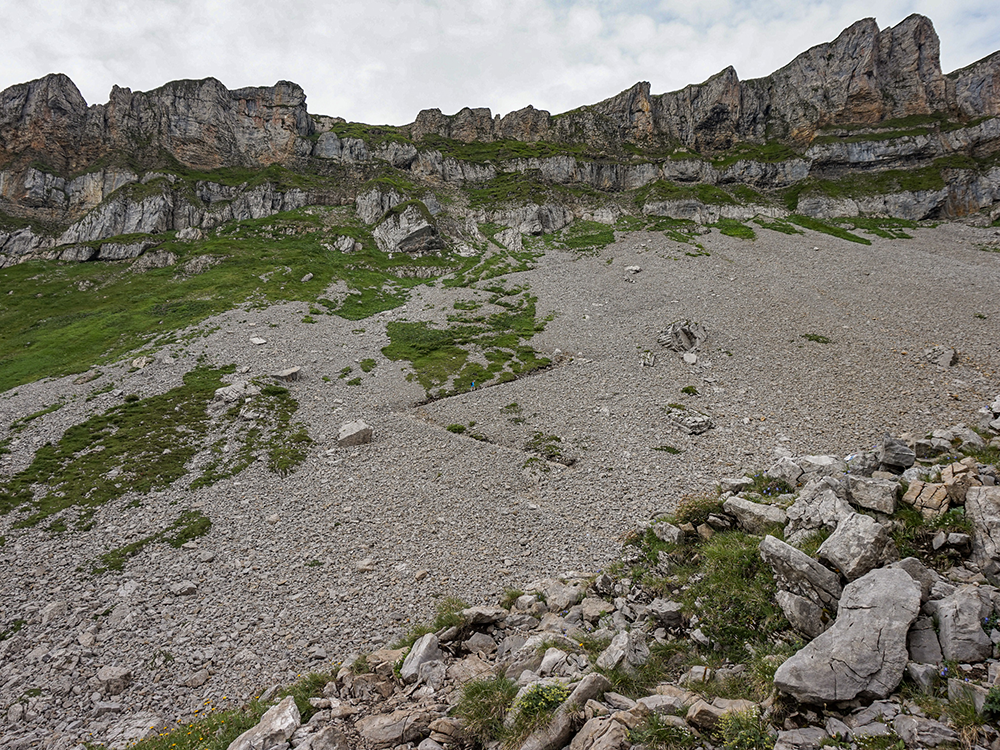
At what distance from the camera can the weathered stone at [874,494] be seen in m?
8.55

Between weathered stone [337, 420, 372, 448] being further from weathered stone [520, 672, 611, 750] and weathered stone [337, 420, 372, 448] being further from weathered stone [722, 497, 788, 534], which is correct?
weathered stone [520, 672, 611, 750]

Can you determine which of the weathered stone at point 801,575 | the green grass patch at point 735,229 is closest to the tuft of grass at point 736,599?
the weathered stone at point 801,575

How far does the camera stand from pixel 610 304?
50.1 m

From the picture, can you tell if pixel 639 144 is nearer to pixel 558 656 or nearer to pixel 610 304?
pixel 610 304

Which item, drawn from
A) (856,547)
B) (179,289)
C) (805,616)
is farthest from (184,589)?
(179,289)

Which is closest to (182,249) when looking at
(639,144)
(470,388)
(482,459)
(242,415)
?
(242,415)

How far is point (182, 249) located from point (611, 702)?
99866 mm

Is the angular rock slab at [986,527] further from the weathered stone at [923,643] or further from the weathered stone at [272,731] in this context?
the weathered stone at [272,731]

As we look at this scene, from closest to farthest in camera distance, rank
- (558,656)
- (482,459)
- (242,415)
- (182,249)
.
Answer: (558,656) → (482,459) → (242,415) → (182,249)

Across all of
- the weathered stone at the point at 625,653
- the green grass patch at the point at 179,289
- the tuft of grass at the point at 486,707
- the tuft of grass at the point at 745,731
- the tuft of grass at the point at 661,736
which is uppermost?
the green grass patch at the point at 179,289

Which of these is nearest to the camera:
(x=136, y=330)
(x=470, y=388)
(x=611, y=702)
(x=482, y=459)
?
(x=611, y=702)

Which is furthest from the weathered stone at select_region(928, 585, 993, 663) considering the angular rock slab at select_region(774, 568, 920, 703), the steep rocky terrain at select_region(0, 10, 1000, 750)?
the angular rock slab at select_region(774, 568, 920, 703)

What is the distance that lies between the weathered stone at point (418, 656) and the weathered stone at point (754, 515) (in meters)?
8.95

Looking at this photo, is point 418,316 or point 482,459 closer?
point 482,459
